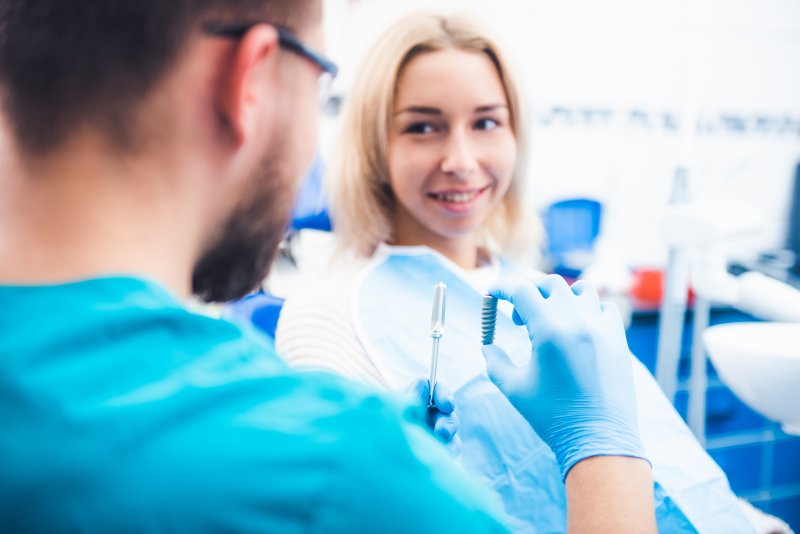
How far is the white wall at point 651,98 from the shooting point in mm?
2262

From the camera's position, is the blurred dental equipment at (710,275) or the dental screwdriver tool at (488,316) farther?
the blurred dental equipment at (710,275)

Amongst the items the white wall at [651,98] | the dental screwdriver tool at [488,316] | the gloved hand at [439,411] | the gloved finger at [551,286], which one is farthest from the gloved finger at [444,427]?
the white wall at [651,98]

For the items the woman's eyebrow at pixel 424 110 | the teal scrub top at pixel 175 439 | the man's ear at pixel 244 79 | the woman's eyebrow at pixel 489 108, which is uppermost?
the man's ear at pixel 244 79

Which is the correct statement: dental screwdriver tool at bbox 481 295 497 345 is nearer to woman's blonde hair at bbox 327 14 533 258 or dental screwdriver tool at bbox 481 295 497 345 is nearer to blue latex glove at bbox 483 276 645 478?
blue latex glove at bbox 483 276 645 478

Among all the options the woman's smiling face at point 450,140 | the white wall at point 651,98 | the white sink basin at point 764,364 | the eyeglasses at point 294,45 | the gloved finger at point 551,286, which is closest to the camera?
the eyeglasses at point 294,45

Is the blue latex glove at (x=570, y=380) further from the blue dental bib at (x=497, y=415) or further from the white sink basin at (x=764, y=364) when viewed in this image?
the white sink basin at (x=764, y=364)

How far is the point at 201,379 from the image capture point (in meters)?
0.38

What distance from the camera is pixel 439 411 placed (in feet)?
2.46

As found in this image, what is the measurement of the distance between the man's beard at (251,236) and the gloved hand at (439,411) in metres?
Answer: 0.30

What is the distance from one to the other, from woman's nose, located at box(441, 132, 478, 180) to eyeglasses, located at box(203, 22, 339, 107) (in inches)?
18.3

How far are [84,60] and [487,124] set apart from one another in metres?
0.79

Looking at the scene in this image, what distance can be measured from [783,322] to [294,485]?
1.01 metres

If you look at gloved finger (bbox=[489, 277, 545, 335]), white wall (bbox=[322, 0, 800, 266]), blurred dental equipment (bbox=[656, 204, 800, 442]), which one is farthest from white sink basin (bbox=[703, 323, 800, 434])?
white wall (bbox=[322, 0, 800, 266])

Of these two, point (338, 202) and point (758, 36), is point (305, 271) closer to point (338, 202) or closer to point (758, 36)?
point (338, 202)
